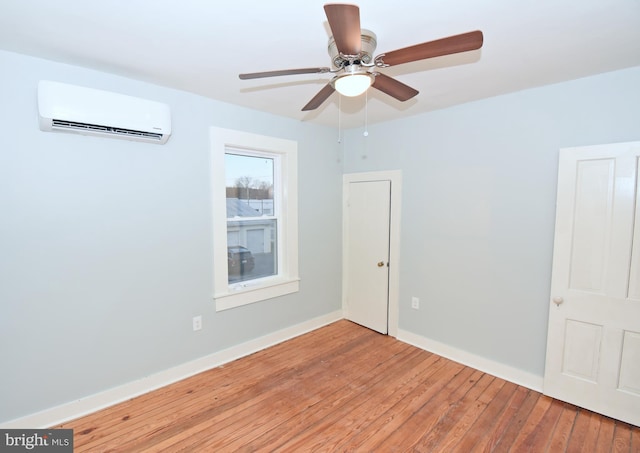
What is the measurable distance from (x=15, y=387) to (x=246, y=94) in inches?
106

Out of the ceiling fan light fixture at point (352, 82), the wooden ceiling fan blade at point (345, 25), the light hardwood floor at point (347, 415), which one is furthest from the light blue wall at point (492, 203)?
the wooden ceiling fan blade at point (345, 25)

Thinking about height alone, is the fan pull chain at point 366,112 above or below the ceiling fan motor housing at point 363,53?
above

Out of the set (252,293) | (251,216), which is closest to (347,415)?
(252,293)

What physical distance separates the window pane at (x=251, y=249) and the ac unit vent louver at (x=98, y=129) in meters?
1.08

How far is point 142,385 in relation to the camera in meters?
2.48

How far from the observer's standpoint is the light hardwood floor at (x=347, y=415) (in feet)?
6.52

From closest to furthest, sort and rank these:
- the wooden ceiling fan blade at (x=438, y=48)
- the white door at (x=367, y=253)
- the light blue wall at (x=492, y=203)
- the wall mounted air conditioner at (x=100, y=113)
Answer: the wooden ceiling fan blade at (x=438, y=48)
the wall mounted air conditioner at (x=100, y=113)
the light blue wall at (x=492, y=203)
the white door at (x=367, y=253)

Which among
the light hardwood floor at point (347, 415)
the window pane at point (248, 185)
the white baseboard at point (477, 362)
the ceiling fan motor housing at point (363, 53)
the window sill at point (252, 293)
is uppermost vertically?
the ceiling fan motor housing at point (363, 53)

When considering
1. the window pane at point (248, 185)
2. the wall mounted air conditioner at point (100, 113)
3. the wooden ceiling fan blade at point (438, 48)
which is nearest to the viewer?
the wooden ceiling fan blade at point (438, 48)

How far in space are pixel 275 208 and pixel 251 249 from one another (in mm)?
535

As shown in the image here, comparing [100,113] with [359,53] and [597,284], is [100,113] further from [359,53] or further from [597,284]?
[597,284]

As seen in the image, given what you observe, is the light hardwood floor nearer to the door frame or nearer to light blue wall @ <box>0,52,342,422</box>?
light blue wall @ <box>0,52,342,422</box>

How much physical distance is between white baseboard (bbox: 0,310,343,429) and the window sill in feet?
1.44

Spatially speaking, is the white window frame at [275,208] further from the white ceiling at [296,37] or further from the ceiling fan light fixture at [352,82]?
the ceiling fan light fixture at [352,82]
